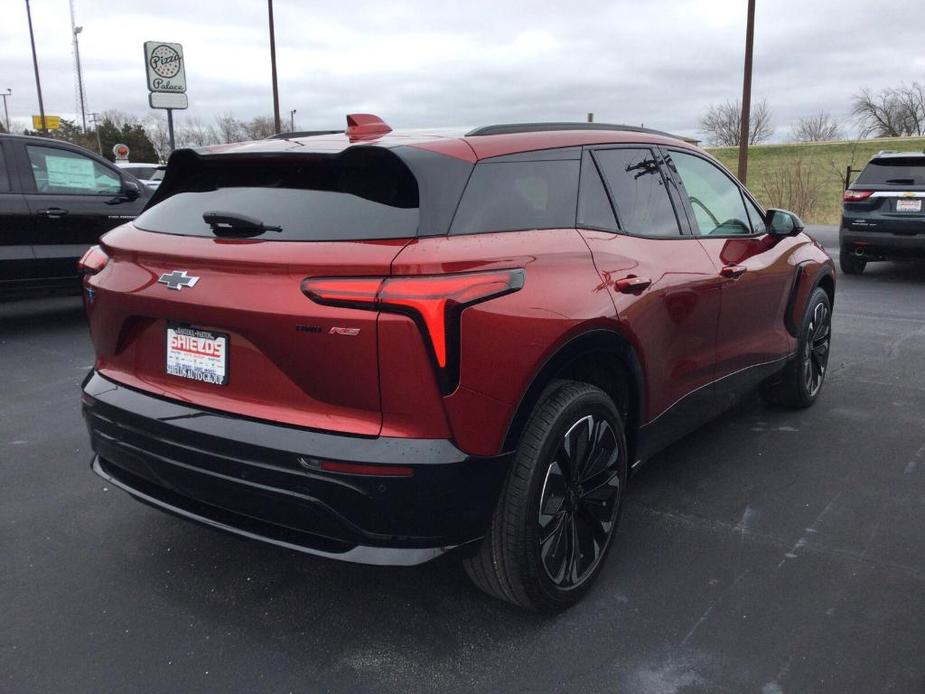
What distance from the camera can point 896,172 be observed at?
10.2 meters

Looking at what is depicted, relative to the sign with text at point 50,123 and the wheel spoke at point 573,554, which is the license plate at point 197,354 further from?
the sign with text at point 50,123

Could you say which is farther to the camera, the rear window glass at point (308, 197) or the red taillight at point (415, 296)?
the rear window glass at point (308, 197)

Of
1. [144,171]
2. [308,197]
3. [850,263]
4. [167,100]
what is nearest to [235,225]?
[308,197]

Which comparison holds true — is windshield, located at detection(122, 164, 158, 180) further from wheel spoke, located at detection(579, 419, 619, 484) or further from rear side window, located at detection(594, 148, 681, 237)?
wheel spoke, located at detection(579, 419, 619, 484)

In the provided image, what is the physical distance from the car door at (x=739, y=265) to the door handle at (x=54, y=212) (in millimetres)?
6035

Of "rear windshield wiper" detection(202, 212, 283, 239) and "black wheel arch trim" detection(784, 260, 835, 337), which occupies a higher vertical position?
"rear windshield wiper" detection(202, 212, 283, 239)

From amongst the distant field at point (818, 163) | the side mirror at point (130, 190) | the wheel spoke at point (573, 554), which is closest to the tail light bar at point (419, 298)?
the wheel spoke at point (573, 554)

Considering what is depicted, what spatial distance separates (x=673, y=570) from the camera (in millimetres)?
2994

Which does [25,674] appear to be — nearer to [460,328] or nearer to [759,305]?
[460,328]

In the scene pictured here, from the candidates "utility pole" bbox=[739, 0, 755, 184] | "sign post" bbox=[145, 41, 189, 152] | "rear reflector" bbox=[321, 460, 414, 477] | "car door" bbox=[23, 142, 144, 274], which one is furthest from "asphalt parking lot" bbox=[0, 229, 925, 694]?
"sign post" bbox=[145, 41, 189, 152]

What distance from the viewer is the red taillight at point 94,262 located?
2.80m

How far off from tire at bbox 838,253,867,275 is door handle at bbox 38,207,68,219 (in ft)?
31.5

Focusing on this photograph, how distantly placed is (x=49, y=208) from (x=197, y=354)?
5874 mm

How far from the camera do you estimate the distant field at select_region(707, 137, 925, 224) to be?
23438 mm
